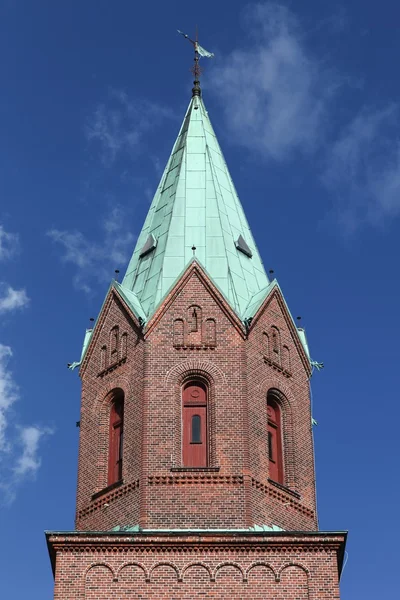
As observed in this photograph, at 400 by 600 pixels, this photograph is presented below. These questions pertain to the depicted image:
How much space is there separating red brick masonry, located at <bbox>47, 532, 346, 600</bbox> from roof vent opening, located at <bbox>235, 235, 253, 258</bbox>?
10154 millimetres

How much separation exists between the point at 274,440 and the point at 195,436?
2372mm

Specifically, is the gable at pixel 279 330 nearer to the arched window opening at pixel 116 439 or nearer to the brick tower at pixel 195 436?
the brick tower at pixel 195 436

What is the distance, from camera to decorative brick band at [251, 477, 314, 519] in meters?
35.4

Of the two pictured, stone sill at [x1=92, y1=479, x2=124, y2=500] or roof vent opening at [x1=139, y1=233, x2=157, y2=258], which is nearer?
stone sill at [x1=92, y1=479, x2=124, y2=500]

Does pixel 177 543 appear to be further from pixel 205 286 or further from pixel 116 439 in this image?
pixel 205 286

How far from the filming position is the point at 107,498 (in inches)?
1414

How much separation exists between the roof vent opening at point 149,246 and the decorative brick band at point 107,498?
27.6 ft

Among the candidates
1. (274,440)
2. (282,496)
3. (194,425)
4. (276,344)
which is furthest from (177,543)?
(276,344)

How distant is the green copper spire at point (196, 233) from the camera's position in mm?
39750

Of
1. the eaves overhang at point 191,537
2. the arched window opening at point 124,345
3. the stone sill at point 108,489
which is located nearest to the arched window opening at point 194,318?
the arched window opening at point 124,345

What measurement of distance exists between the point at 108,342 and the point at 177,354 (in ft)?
8.43

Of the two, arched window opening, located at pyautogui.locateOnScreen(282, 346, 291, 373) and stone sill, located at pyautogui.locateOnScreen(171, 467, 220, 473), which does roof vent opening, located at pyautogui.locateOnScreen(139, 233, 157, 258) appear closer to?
arched window opening, located at pyautogui.locateOnScreen(282, 346, 291, 373)

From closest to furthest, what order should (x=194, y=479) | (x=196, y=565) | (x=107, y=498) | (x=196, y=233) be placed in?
(x=196, y=565) → (x=194, y=479) → (x=107, y=498) → (x=196, y=233)

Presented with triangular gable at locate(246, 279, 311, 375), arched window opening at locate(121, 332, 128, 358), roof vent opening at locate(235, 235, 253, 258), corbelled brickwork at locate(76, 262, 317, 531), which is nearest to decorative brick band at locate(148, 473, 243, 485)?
corbelled brickwork at locate(76, 262, 317, 531)
